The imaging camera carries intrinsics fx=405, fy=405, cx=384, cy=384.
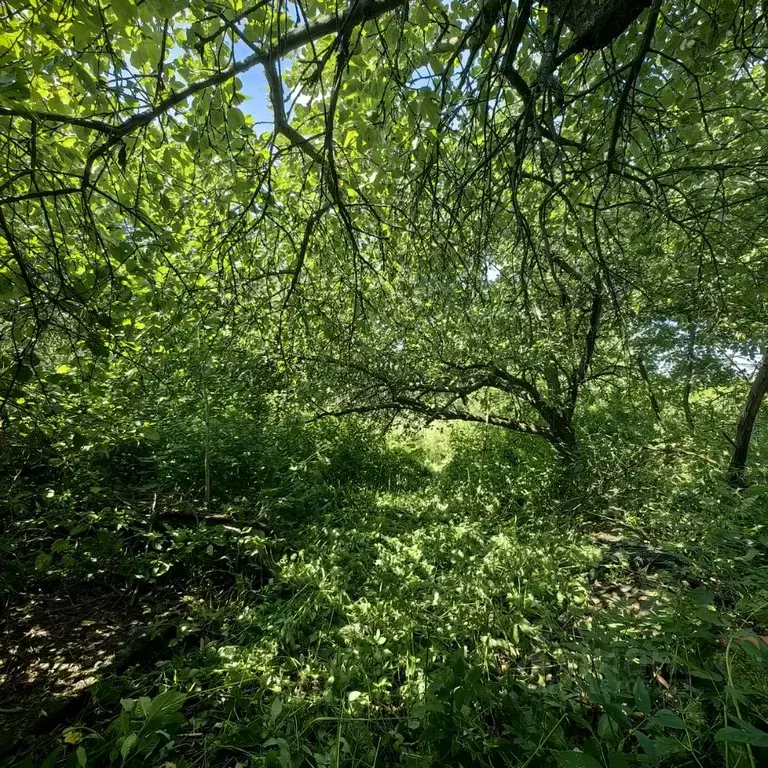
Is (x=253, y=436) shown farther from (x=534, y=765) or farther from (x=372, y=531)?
(x=534, y=765)

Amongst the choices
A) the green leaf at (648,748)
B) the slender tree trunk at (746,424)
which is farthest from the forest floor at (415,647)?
the slender tree trunk at (746,424)

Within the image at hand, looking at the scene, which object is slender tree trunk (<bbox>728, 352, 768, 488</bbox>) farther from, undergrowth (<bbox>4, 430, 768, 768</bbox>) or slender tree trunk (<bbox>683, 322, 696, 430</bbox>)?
slender tree trunk (<bbox>683, 322, 696, 430</bbox>)

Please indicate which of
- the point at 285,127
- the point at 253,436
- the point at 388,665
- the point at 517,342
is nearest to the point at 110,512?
the point at 253,436

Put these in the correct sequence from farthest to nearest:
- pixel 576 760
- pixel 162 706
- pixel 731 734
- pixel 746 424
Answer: pixel 746 424
pixel 162 706
pixel 576 760
pixel 731 734

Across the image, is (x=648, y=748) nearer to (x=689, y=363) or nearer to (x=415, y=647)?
(x=415, y=647)

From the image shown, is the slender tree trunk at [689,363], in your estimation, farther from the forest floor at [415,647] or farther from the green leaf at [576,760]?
the green leaf at [576,760]

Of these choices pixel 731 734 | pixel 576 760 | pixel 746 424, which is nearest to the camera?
pixel 731 734

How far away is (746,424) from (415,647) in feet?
12.9

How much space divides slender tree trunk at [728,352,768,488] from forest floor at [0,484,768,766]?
96 centimetres

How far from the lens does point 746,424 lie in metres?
4.03

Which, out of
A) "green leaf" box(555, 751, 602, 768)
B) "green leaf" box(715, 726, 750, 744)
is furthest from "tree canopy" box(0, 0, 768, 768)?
"green leaf" box(555, 751, 602, 768)

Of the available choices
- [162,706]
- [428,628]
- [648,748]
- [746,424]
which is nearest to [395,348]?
[428,628]

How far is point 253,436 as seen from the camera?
5570mm

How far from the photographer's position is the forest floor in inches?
62.7
